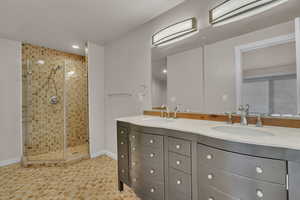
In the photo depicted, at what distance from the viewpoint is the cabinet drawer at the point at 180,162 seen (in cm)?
116

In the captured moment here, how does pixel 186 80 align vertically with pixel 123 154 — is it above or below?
above

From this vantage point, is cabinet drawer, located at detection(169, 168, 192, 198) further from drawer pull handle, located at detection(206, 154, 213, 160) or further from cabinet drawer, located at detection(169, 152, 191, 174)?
drawer pull handle, located at detection(206, 154, 213, 160)

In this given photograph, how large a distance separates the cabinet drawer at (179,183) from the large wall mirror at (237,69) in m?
0.75

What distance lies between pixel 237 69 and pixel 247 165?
94 cm

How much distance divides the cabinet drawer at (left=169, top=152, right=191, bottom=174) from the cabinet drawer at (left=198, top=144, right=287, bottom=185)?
17 cm

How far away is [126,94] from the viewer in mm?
2627

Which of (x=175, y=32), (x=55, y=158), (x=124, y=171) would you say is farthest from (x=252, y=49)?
(x=55, y=158)

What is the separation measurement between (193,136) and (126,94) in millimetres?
1744

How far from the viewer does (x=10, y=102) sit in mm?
2689

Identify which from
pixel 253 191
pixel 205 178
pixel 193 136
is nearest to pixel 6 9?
pixel 193 136

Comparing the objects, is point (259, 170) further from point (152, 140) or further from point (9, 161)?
point (9, 161)

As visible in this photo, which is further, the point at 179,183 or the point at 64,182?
the point at 64,182

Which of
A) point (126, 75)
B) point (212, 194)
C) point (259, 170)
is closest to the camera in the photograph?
point (259, 170)

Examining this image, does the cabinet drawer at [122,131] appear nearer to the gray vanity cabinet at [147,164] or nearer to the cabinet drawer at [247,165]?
the gray vanity cabinet at [147,164]
